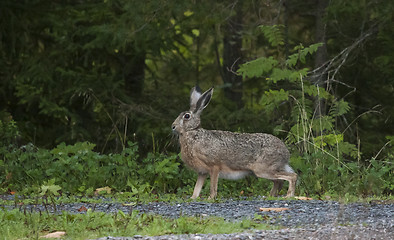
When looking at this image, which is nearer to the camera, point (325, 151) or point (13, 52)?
point (325, 151)

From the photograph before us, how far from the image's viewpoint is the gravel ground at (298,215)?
7.20m

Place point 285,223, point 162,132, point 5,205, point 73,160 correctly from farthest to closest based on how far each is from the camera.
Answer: point 162,132, point 73,160, point 5,205, point 285,223

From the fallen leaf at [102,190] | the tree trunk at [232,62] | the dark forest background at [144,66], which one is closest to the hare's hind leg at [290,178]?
the fallen leaf at [102,190]

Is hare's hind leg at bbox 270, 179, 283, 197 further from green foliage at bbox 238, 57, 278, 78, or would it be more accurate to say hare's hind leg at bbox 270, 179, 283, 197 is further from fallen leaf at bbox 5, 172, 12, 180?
fallen leaf at bbox 5, 172, 12, 180

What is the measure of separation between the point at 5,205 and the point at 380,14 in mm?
7956

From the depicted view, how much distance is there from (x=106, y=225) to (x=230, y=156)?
3.45 m

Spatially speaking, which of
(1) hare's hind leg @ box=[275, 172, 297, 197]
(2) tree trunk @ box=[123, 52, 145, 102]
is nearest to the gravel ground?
(1) hare's hind leg @ box=[275, 172, 297, 197]

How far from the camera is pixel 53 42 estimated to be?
18266mm

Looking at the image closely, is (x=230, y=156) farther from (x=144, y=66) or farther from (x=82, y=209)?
(x=144, y=66)

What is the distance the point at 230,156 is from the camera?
1078 centimetres

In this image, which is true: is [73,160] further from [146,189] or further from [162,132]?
[162,132]

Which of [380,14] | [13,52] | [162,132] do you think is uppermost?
[380,14]

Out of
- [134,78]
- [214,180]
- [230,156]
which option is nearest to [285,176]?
[230,156]

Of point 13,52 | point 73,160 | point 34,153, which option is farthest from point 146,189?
point 13,52
